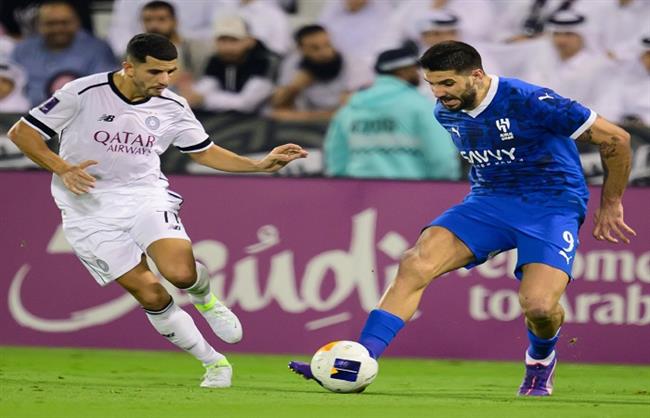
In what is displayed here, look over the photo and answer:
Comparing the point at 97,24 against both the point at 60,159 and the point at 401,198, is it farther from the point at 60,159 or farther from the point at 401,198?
the point at 60,159

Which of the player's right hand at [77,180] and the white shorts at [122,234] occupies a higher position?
the player's right hand at [77,180]

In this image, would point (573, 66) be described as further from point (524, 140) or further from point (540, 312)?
point (540, 312)

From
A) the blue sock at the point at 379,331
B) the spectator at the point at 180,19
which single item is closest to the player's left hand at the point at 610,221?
the blue sock at the point at 379,331

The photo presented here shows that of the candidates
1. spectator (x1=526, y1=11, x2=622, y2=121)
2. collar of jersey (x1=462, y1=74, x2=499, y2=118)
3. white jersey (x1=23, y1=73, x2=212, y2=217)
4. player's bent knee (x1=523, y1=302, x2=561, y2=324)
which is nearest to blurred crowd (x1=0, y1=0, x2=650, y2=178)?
spectator (x1=526, y1=11, x2=622, y2=121)

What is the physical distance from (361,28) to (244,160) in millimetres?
4598

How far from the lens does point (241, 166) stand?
8.23 metres

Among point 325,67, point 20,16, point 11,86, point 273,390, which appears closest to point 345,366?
point 273,390

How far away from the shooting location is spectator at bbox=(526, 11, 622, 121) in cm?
1202

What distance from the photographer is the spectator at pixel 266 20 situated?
491 inches

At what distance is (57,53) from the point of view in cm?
1257

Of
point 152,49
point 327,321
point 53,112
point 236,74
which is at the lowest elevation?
point 327,321

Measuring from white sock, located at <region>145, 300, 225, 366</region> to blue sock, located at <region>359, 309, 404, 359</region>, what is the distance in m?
1.29

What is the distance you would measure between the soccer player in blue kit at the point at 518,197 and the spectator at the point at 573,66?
4.56 m

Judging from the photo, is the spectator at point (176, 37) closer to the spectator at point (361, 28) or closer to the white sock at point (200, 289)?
the spectator at point (361, 28)
